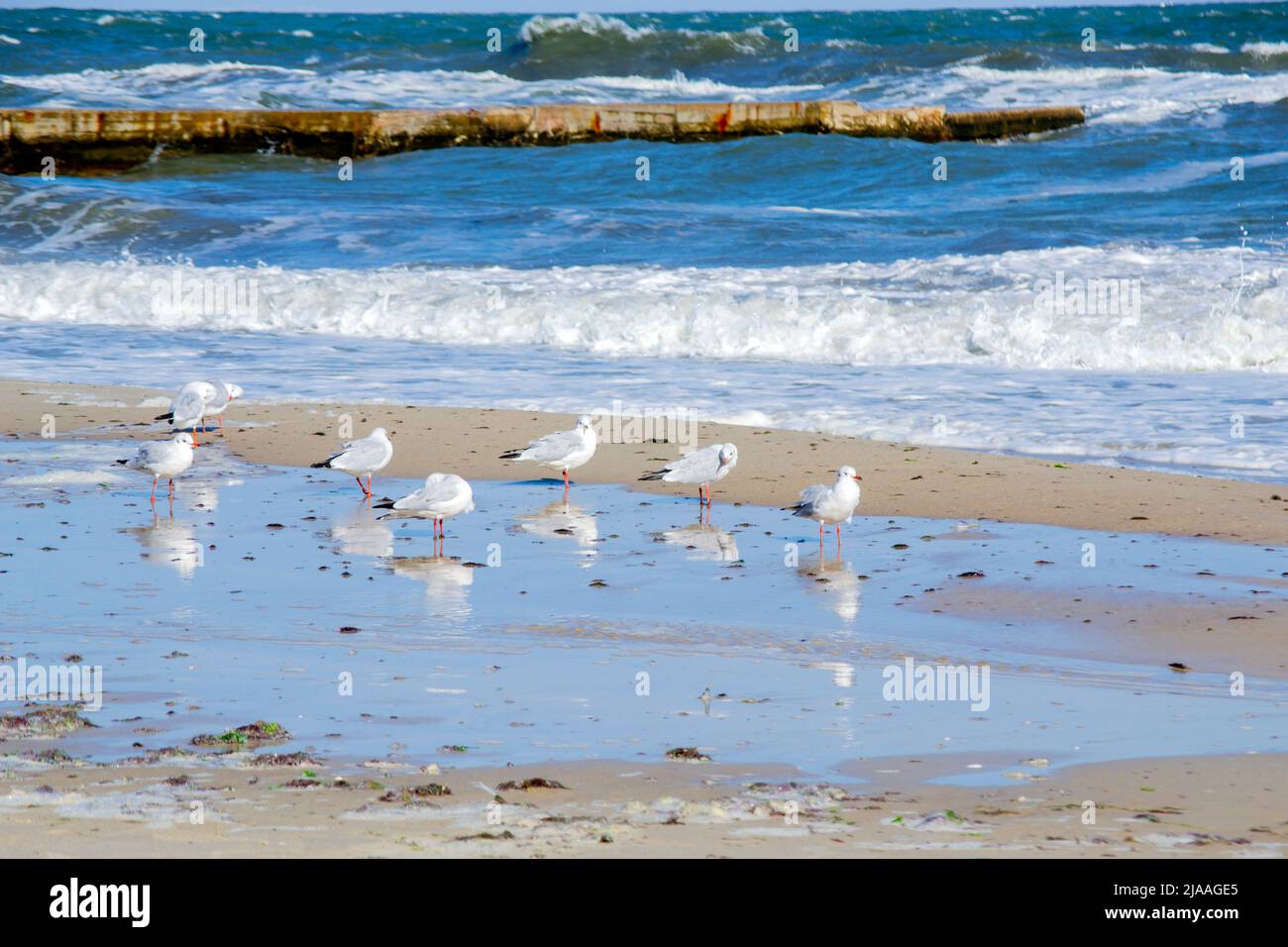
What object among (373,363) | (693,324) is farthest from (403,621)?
(693,324)

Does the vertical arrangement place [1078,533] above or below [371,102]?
below

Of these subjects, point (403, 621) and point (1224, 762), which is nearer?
point (1224, 762)

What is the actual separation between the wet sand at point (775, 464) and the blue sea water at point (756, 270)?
55cm

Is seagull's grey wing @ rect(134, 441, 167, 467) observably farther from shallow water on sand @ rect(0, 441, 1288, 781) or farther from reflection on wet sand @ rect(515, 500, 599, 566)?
reflection on wet sand @ rect(515, 500, 599, 566)

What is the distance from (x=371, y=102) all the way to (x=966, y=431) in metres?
28.2

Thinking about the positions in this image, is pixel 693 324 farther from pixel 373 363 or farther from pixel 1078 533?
pixel 1078 533

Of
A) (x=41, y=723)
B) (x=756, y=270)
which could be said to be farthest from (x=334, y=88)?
(x=41, y=723)

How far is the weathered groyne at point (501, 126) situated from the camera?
26.8 m

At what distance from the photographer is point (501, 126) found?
27766 millimetres

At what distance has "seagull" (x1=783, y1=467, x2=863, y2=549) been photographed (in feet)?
24.3

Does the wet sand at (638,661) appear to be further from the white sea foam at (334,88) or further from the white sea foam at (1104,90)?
the white sea foam at (334,88)

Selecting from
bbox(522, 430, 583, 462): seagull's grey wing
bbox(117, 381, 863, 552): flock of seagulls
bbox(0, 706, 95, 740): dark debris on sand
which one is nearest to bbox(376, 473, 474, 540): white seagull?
bbox(117, 381, 863, 552): flock of seagulls

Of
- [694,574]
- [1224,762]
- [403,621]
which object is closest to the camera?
[1224,762]

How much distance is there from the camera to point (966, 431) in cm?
1008
